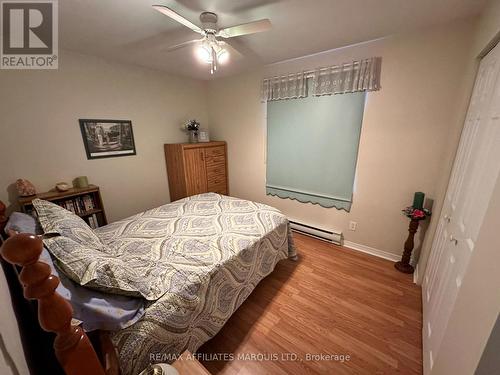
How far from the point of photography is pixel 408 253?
214 centimetres

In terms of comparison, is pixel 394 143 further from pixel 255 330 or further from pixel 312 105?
pixel 255 330

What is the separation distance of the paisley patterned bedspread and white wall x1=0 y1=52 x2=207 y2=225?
989 millimetres

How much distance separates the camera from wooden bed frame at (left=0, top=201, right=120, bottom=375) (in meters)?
0.50

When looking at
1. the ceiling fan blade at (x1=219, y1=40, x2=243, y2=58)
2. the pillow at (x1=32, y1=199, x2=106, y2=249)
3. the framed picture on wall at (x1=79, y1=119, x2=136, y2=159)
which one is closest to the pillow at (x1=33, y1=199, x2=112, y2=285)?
the pillow at (x1=32, y1=199, x2=106, y2=249)

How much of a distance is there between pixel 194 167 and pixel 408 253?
3.04 metres

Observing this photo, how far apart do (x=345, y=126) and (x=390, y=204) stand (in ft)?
3.46

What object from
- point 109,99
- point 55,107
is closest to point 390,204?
point 109,99

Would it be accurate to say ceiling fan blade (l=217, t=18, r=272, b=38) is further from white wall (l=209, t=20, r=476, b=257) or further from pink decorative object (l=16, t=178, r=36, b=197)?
pink decorative object (l=16, t=178, r=36, b=197)

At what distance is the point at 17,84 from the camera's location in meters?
1.90

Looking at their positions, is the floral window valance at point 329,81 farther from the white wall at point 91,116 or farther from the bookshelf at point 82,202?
the bookshelf at point 82,202

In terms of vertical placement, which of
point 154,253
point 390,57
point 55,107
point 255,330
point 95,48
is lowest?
point 255,330

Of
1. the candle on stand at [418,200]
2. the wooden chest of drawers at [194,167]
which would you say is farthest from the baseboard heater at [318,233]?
the wooden chest of drawers at [194,167]

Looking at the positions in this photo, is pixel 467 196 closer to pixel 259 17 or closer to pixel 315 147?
pixel 315 147

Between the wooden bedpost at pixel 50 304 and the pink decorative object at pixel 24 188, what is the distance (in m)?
2.11
